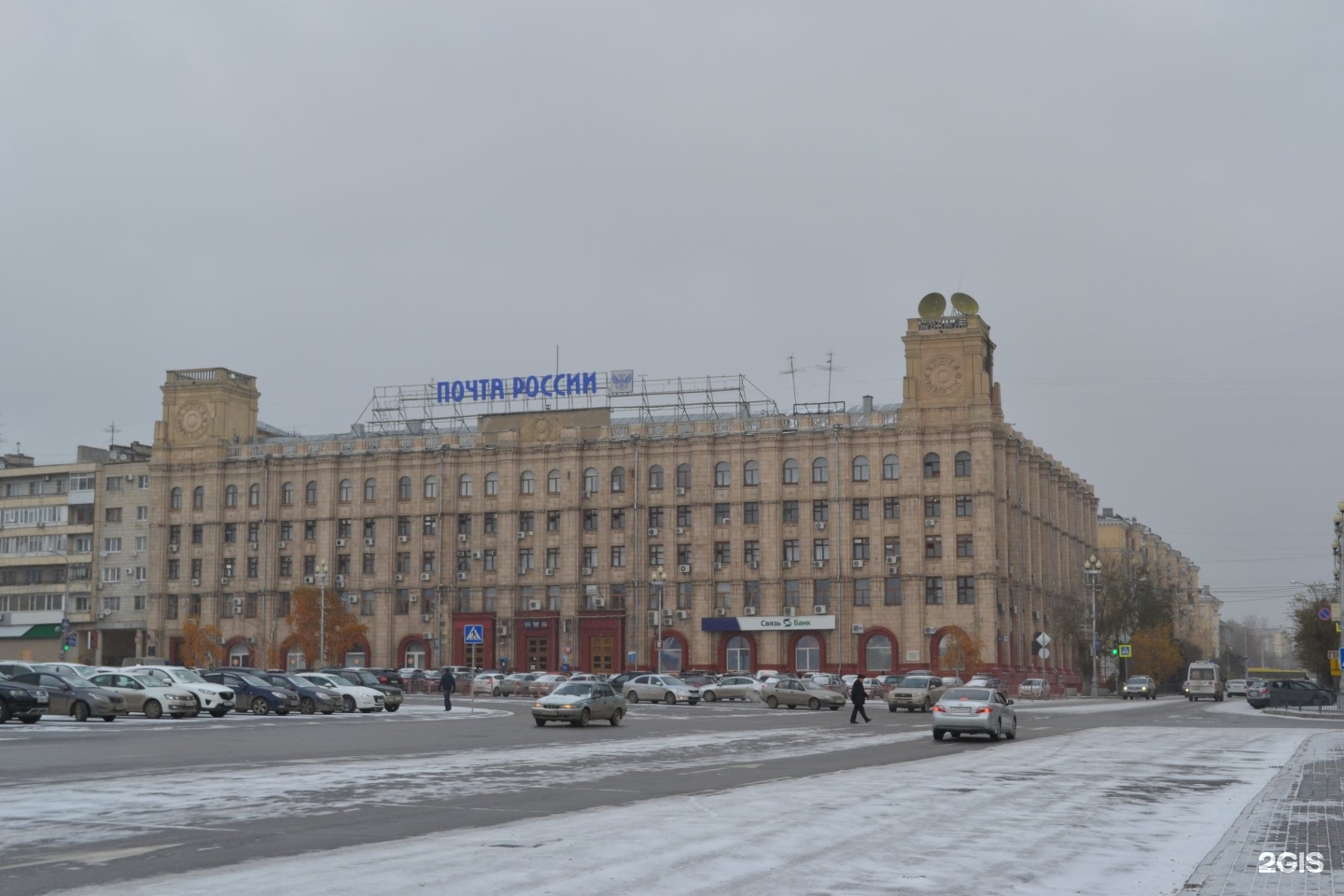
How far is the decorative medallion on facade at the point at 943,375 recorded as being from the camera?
86562mm

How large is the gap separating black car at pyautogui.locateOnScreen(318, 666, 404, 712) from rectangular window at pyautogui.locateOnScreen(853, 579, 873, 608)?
34.8 meters

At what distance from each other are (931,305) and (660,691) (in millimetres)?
36765

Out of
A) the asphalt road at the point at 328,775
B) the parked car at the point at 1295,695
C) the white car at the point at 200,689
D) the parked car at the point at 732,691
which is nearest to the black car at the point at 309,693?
the white car at the point at 200,689

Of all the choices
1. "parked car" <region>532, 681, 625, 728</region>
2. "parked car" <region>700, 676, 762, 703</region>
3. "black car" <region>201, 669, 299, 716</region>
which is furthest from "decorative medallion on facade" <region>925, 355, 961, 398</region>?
"black car" <region>201, 669, 299, 716</region>

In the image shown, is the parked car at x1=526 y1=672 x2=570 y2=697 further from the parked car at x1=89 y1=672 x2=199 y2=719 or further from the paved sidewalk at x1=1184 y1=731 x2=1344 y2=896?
the paved sidewalk at x1=1184 y1=731 x2=1344 y2=896

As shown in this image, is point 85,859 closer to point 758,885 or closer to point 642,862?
point 642,862

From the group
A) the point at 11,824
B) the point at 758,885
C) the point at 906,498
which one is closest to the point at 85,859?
the point at 11,824

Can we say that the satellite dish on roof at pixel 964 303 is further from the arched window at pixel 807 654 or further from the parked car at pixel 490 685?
the parked car at pixel 490 685

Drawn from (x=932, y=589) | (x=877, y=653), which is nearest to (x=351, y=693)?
(x=877, y=653)

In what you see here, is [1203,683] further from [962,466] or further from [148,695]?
[148,695]

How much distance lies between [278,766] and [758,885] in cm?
1341

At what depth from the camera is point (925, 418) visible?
86.9 m

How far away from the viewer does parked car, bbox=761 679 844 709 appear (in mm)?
57250

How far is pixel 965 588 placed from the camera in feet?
279
